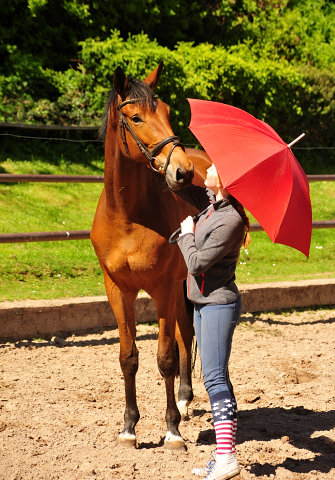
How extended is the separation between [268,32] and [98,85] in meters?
5.41

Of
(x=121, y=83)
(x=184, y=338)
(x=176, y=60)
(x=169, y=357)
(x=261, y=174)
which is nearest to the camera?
(x=261, y=174)

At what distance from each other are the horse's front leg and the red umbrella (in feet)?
3.37

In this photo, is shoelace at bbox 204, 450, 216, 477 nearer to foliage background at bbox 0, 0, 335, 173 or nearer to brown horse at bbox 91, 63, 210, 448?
brown horse at bbox 91, 63, 210, 448

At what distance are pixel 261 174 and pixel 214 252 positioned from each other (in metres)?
0.45

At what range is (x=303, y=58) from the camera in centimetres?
1305

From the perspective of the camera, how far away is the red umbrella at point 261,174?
8.16 feet

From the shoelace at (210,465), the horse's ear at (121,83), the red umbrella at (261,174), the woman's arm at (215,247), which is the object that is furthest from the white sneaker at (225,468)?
the horse's ear at (121,83)

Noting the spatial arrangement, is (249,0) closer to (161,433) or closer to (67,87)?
(67,87)

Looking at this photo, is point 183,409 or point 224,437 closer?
point 224,437

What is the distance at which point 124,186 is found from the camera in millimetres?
3217

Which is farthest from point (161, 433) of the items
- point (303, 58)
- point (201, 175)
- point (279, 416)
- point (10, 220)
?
point (303, 58)

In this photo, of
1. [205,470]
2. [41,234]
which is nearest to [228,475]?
[205,470]

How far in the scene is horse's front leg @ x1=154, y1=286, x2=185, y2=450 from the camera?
3.25 metres

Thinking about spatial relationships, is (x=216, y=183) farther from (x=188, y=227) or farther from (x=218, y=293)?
(x=218, y=293)
